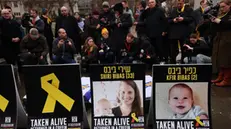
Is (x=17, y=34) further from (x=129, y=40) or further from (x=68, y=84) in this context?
(x=68, y=84)

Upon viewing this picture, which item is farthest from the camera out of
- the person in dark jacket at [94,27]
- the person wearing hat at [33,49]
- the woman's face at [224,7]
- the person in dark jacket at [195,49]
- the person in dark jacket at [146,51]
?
the person in dark jacket at [94,27]

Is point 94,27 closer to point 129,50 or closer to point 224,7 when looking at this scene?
point 129,50

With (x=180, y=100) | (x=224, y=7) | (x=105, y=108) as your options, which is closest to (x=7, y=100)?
(x=105, y=108)

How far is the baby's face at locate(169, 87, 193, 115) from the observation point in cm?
332

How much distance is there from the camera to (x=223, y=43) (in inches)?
212

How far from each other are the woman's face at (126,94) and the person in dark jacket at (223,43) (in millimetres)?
2754

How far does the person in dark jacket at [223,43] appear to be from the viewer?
5.26 meters

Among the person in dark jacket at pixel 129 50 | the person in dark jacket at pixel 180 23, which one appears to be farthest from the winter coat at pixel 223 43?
the person in dark jacket at pixel 129 50

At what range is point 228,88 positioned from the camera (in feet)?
18.1

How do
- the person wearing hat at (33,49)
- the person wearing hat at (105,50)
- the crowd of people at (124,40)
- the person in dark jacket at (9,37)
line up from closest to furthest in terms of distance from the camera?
the crowd of people at (124,40) < the person wearing hat at (33,49) < the person in dark jacket at (9,37) < the person wearing hat at (105,50)

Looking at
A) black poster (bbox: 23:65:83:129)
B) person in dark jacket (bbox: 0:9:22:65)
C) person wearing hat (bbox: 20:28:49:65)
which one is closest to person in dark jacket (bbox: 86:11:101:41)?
person wearing hat (bbox: 20:28:49:65)

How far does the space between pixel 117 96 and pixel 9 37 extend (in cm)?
454

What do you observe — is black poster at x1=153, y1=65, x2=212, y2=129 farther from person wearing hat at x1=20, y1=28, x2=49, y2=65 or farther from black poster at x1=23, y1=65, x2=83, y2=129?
person wearing hat at x1=20, y1=28, x2=49, y2=65

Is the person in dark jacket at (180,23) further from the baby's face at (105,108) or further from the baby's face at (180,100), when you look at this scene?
the baby's face at (105,108)
